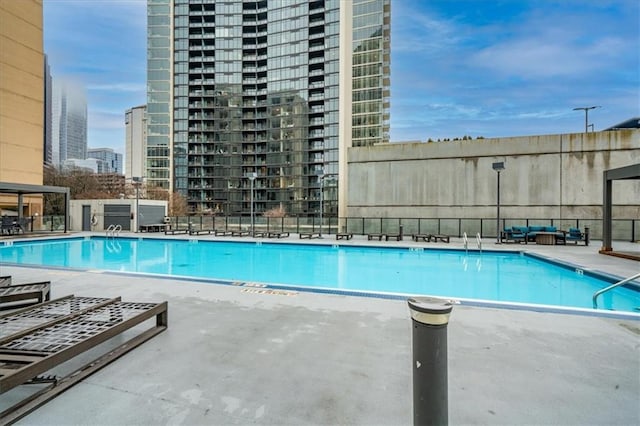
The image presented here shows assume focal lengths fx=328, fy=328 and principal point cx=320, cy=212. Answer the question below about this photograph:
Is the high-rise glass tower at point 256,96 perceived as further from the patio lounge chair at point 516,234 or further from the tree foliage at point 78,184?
the patio lounge chair at point 516,234

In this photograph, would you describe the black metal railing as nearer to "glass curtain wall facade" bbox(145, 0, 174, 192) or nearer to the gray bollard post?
the gray bollard post

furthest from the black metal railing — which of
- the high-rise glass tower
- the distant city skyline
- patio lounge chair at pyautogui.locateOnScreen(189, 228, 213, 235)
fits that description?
the high-rise glass tower

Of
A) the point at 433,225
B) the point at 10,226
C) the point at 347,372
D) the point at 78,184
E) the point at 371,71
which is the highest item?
the point at 371,71

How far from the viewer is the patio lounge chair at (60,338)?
6.01 ft

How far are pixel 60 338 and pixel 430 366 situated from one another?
2447 millimetres

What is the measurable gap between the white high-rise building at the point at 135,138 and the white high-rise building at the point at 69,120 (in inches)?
1007

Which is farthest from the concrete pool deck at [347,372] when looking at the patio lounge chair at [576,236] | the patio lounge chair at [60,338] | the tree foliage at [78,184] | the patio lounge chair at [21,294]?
the tree foliage at [78,184]

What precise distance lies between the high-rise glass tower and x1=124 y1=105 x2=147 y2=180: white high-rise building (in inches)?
1387

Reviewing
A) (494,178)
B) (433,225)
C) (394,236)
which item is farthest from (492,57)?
(394,236)

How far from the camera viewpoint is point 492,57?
2347 centimetres

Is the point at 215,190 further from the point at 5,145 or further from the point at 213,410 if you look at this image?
the point at 213,410

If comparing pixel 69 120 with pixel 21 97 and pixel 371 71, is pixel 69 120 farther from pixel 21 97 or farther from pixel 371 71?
pixel 371 71

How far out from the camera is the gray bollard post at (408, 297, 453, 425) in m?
1.41

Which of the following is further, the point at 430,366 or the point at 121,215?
the point at 121,215
